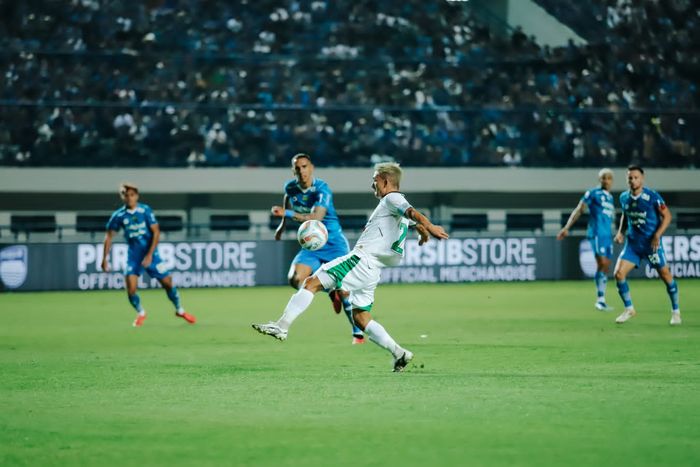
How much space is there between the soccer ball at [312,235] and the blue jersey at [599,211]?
760cm

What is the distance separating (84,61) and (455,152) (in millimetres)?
11294

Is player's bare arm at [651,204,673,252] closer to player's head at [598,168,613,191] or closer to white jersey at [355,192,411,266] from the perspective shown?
player's head at [598,168,613,191]

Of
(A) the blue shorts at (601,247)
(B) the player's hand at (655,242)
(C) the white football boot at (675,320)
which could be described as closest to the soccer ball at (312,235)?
(B) the player's hand at (655,242)

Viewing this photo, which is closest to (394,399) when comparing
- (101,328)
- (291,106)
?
(101,328)

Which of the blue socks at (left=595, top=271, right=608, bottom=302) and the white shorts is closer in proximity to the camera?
the white shorts

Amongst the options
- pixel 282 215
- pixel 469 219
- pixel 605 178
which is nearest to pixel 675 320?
pixel 605 178

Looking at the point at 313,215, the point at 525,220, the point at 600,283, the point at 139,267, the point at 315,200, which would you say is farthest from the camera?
the point at 525,220

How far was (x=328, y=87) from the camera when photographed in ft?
120

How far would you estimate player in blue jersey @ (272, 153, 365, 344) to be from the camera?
13938 millimetres

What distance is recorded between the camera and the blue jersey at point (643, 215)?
1719 cm

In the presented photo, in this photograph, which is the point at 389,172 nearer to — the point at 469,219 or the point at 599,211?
the point at 599,211

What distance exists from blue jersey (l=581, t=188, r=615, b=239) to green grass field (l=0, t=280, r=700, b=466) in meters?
2.39

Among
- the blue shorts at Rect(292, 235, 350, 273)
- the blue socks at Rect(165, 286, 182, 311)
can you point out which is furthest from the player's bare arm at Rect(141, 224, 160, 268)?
the blue shorts at Rect(292, 235, 350, 273)

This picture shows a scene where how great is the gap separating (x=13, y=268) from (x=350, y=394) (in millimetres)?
19860
